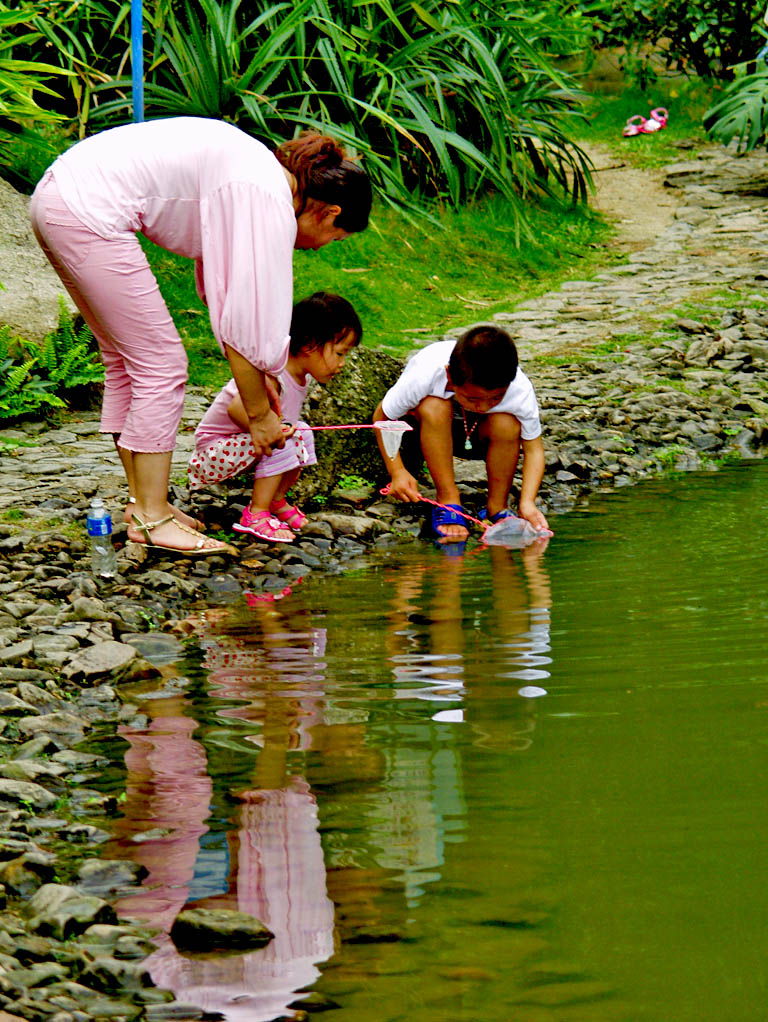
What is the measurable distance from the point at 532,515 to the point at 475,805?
241 cm

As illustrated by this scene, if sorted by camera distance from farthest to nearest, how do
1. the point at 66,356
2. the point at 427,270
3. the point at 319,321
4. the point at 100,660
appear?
the point at 427,270 → the point at 66,356 → the point at 319,321 → the point at 100,660

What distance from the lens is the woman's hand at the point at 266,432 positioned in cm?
394

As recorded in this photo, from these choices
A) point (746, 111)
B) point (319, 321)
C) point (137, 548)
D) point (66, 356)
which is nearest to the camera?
point (137, 548)

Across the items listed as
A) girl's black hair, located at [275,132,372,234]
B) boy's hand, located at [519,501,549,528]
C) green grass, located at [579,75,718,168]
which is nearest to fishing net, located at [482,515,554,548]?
boy's hand, located at [519,501,549,528]

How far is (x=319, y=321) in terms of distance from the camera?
4246mm

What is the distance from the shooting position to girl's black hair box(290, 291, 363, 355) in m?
4.23

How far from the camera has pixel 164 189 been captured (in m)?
3.77

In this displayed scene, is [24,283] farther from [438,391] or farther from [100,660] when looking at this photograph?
[100,660]

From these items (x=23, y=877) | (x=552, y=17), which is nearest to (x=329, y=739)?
(x=23, y=877)

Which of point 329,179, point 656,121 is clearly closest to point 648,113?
point 656,121

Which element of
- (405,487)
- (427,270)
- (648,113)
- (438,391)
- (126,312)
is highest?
(648,113)

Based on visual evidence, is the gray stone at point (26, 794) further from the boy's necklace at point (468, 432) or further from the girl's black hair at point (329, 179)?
the boy's necklace at point (468, 432)

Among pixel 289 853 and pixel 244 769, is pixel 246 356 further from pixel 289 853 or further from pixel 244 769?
pixel 289 853

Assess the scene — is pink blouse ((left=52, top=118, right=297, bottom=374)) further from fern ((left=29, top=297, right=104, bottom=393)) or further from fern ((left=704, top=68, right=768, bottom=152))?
fern ((left=704, top=68, right=768, bottom=152))
